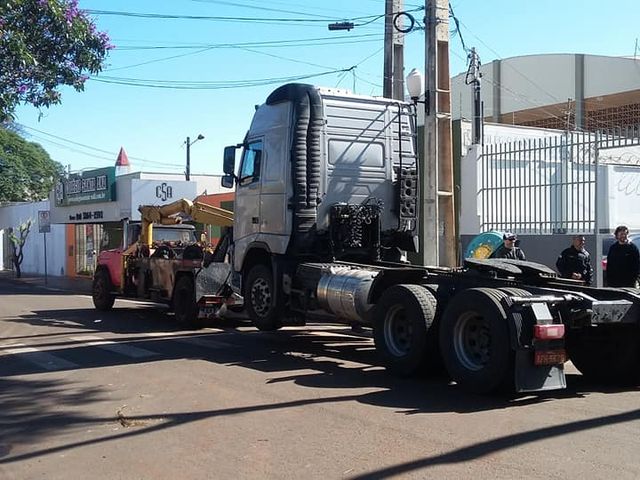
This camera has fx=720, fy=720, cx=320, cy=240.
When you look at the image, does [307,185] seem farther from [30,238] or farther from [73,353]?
[30,238]

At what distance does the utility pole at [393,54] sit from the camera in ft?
48.3

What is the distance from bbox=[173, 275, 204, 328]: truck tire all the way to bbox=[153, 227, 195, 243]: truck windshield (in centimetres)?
338

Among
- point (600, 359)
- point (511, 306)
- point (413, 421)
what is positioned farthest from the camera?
point (600, 359)

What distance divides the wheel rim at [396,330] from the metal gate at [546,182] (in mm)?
6345

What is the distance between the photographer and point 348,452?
5.84 meters

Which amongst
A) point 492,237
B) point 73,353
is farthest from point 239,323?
point 492,237

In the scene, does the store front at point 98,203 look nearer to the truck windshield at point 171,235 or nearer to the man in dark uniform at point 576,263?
the truck windshield at point 171,235

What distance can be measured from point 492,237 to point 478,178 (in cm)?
248

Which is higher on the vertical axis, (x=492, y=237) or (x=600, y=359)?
(x=492, y=237)

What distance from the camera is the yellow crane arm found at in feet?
53.0

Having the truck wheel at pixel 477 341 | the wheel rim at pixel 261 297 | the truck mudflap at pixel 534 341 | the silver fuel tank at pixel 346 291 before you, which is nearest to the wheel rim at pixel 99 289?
the wheel rim at pixel 261 297

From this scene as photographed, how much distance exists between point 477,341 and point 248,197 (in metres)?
5.08

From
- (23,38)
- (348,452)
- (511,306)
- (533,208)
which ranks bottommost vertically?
(348,452)

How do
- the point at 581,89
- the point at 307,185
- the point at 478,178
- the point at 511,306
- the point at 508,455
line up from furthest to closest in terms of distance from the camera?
1. the point at 581,89
2. the point at 478,178
3. the point at 307,185
4. the point at 511,306
5. the point at 508,455
